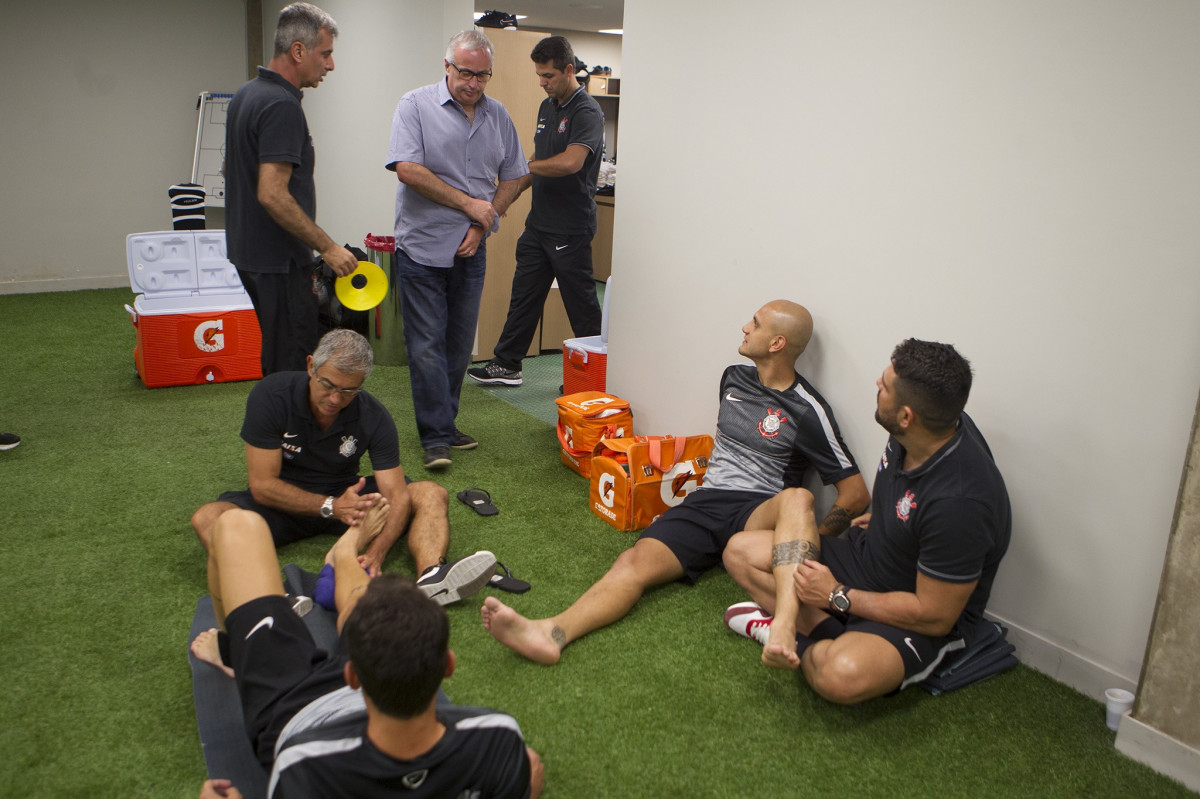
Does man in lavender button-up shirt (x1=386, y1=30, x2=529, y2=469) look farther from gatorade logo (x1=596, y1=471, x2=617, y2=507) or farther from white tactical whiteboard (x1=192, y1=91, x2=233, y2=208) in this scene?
white tactical whiteboard (x1=192, y1=91, x2=233, y2=208)

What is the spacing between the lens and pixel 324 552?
297 cm

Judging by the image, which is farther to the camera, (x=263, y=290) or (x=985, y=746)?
(x=263, y=290)

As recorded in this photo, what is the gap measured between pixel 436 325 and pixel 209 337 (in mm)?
1602

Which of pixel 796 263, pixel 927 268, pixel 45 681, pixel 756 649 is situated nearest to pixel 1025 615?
pixel 756 649

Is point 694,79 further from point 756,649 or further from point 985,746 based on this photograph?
point 985,746

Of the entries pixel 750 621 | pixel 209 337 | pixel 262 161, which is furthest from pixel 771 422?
pixel 209 337

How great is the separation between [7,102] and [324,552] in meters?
Result: 5.66

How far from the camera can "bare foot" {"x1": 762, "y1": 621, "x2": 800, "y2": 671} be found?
2150mm

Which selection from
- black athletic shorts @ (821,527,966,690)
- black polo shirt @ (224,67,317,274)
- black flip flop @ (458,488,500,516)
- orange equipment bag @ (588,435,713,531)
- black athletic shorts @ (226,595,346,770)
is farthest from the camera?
black flip flop @ (458,488,500,516)

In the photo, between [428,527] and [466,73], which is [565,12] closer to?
[466,73]

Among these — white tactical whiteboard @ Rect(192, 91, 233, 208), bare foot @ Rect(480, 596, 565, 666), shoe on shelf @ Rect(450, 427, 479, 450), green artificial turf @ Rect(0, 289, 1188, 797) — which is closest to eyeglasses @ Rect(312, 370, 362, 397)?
green artificial turf @ Rect(0, 289, 1188, 797)

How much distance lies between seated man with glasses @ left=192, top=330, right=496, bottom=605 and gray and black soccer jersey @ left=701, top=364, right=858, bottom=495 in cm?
91

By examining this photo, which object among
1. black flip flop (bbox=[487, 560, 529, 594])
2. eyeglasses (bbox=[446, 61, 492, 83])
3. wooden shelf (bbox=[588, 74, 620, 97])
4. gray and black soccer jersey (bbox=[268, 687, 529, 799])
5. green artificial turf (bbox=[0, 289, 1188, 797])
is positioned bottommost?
green artificial turf (bbox=[0, 289, 1188, 797])

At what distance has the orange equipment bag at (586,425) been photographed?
3.73 meters
